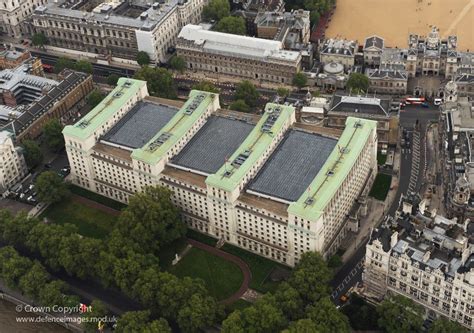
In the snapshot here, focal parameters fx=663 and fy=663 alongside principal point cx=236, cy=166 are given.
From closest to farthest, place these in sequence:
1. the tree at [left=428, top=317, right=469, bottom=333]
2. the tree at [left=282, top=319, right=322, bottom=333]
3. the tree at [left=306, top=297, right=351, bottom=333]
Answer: the tree at [left=428, top=317, right=469, bottom=333] → the tree at [left=282, top=319, right=322, bottom=333] → the tree at [left=306, top=297, right=351, bottom=333]

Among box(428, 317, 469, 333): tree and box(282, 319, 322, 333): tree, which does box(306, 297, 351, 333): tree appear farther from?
box(428, 317, 469, 333): tree

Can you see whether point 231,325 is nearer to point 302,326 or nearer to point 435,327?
point 302,326

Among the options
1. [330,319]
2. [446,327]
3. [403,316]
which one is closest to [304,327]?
[330,319]

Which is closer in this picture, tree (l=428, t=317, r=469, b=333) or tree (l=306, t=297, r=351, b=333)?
tree (l=428, t=317, r=469, b=333)

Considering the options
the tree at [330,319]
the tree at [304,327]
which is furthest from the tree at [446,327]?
the tree at [304,327]

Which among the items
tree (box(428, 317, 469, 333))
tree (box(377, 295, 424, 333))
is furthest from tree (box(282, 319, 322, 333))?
tree (box(428, 317, 469, 333))

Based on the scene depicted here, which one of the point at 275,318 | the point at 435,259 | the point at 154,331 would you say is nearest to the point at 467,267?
the point at 435,259

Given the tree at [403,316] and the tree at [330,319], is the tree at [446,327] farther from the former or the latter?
the tree at [330,319]

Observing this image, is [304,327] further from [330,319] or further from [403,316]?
[403,316]
